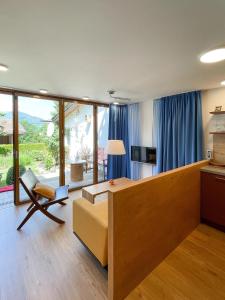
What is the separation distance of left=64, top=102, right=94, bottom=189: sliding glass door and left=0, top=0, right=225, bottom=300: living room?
0.16 m

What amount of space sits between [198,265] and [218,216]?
36.6 inches

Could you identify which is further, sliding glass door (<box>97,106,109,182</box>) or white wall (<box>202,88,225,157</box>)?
sliding glass door (<box>97,106,109,182</box>)

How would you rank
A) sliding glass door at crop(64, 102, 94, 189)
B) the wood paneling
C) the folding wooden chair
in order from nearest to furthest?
the folding wooden chair
the wood paneling
sliding glass door at crop(64, 102, 94, 189)

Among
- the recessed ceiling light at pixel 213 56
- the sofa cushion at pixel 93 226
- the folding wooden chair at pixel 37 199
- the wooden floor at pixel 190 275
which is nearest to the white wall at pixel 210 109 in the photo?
the recessed ceiling light at pixel 213 56

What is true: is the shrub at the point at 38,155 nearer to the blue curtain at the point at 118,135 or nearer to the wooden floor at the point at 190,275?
the blue curtain at the point at 118,135

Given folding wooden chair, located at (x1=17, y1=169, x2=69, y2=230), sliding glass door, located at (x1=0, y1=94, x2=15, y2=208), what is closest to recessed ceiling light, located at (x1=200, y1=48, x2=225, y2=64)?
folding wooden chair, located at (x1=17, y1=169, x2=69, y2=230)

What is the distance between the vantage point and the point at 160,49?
1.74m

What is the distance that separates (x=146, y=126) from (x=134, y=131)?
404 millimetres

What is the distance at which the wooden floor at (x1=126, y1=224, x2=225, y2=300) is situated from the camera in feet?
5.26

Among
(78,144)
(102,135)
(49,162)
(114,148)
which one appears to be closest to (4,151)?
(49,162)

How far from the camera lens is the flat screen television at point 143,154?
14.0 ft

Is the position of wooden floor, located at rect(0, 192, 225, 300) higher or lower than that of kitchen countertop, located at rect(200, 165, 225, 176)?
lower

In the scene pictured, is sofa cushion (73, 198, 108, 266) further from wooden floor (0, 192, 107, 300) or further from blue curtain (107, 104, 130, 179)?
blue curtain (107, 104, 130, 179)

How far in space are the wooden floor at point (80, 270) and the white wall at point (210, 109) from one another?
5.52ft
